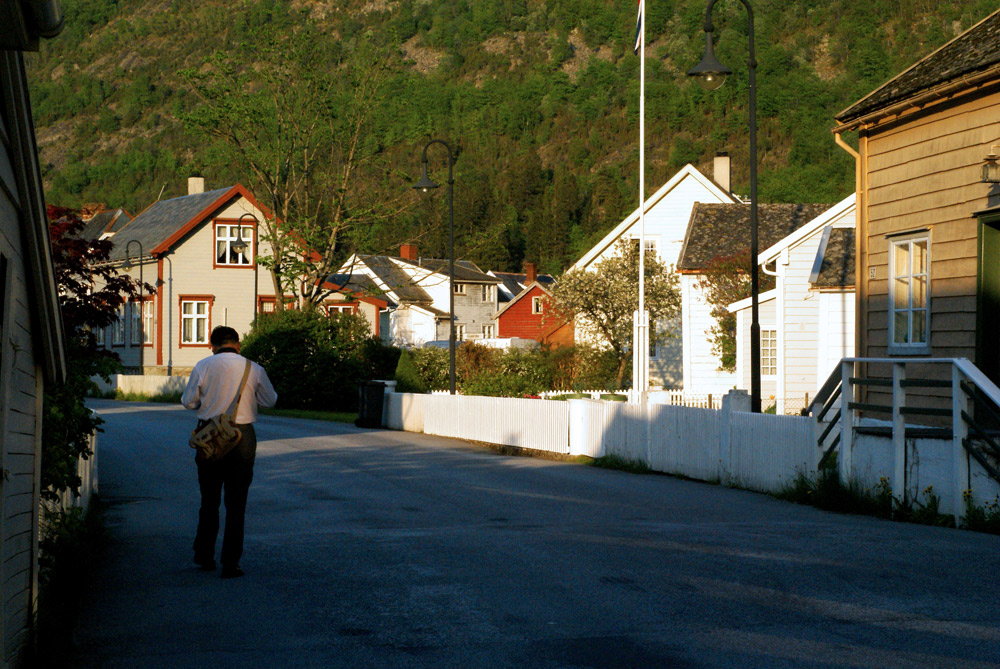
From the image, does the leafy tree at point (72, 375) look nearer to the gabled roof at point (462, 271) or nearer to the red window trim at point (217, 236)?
the red window trim at point (217, 236)

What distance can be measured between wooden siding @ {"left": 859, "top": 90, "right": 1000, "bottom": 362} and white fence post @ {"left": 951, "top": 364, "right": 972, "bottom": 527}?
→ 421 centimetres

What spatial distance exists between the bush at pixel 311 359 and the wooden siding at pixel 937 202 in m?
25.3

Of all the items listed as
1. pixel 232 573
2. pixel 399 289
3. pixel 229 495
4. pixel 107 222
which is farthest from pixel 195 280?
pixel 232 573

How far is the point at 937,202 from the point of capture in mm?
16156

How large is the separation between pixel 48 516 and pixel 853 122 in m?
13.6

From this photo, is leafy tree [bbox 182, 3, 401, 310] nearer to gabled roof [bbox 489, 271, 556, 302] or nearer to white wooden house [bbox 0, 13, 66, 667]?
white wooden house [bbox 0, 13, 66, 667]

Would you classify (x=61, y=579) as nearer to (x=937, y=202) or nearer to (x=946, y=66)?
(x=937, y=202)

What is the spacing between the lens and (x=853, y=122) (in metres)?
17.9

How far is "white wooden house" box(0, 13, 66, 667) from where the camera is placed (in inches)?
210

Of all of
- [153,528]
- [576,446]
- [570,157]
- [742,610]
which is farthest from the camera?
[570,157]

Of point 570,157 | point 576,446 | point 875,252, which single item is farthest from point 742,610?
point 570,157

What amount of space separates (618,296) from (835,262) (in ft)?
58.7

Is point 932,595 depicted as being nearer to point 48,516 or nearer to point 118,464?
point 48,516

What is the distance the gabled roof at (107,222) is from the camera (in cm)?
7081
